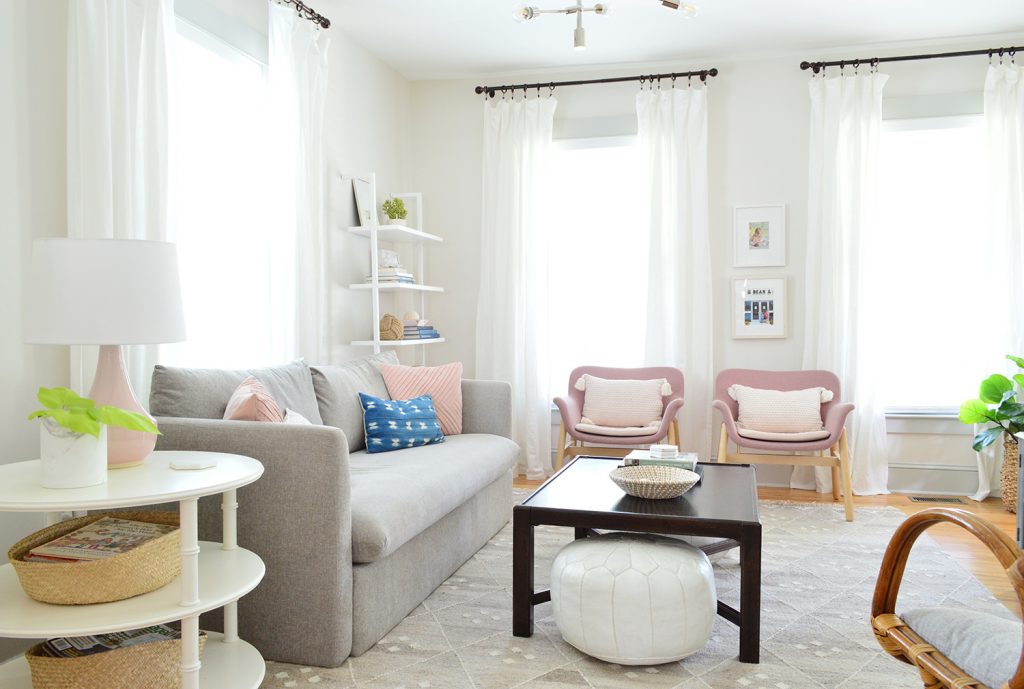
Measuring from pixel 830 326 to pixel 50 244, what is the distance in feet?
13.7

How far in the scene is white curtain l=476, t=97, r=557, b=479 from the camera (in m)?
5.18

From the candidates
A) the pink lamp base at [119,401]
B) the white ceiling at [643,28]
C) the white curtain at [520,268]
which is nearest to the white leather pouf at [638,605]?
the pink lamp base at [119,401]

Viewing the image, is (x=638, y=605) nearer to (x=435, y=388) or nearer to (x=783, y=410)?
(x=435, y=388)

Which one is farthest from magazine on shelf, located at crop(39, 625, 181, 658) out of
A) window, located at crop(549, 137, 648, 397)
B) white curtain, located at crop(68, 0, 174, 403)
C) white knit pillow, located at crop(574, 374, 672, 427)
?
window, located at crop(549, 137, 648, 397)

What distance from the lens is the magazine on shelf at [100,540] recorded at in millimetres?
1847

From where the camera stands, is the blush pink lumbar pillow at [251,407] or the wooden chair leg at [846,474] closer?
the blush pink lumbar pillow at [251,407]

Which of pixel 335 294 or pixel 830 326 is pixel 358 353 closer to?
pixel 335 294

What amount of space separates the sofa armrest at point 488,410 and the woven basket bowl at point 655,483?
1200 mm

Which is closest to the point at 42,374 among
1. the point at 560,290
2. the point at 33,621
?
the point at 33,621

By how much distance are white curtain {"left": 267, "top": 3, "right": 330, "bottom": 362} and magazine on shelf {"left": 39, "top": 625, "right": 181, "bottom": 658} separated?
5.99 feet

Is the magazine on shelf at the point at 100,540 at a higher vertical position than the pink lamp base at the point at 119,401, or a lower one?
lower

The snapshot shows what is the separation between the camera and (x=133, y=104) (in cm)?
276

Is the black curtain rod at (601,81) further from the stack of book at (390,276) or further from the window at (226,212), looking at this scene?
the window at (226,212)

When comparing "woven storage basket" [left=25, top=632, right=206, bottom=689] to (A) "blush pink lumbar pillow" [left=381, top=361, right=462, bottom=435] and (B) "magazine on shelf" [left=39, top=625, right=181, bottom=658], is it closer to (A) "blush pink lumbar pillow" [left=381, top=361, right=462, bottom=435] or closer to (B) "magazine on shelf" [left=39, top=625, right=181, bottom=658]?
(B) "magazine on shelf" [left=39, top=625, right=181, bottom=658]
